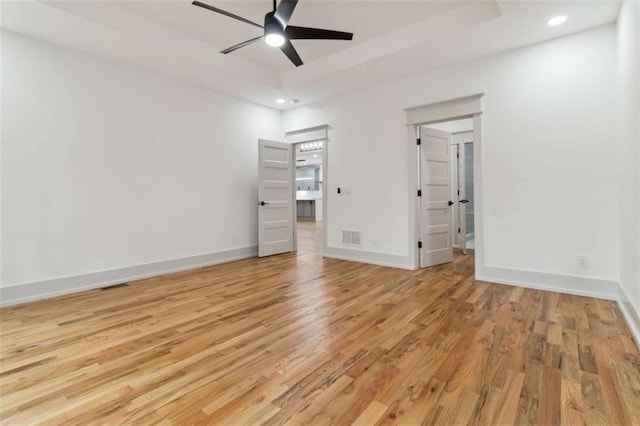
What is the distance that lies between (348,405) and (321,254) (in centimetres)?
406

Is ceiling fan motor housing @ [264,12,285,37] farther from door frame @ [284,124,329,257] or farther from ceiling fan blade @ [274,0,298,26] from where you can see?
door frame @ [284,124,329,257]

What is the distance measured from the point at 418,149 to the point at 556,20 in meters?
2.00

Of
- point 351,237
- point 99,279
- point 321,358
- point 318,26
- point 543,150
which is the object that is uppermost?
point 318,26

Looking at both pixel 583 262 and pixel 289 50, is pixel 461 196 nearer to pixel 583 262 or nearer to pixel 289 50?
pixel 583 262

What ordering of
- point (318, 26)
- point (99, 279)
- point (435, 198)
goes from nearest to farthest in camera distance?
point (318, 26) < point (99, 279) < point (435, 198)

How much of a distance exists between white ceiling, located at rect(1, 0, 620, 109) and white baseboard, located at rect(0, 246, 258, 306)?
2730 millimetres

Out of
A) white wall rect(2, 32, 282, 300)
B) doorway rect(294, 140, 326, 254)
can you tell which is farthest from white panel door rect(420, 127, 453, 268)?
doorway rect(294, 140, 326, 254)

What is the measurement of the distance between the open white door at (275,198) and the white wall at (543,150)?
7.46 ft

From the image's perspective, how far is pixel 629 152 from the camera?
8.33 feet

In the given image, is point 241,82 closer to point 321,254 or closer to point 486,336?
point 321,254

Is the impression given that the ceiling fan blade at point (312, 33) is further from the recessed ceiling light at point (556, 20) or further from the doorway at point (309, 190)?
the doorway at point (309, 190)

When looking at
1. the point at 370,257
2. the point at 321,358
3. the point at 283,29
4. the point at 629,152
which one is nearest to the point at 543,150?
the point at 629,152

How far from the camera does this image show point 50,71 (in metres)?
3.33

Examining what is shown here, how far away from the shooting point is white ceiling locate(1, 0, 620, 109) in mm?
2887
